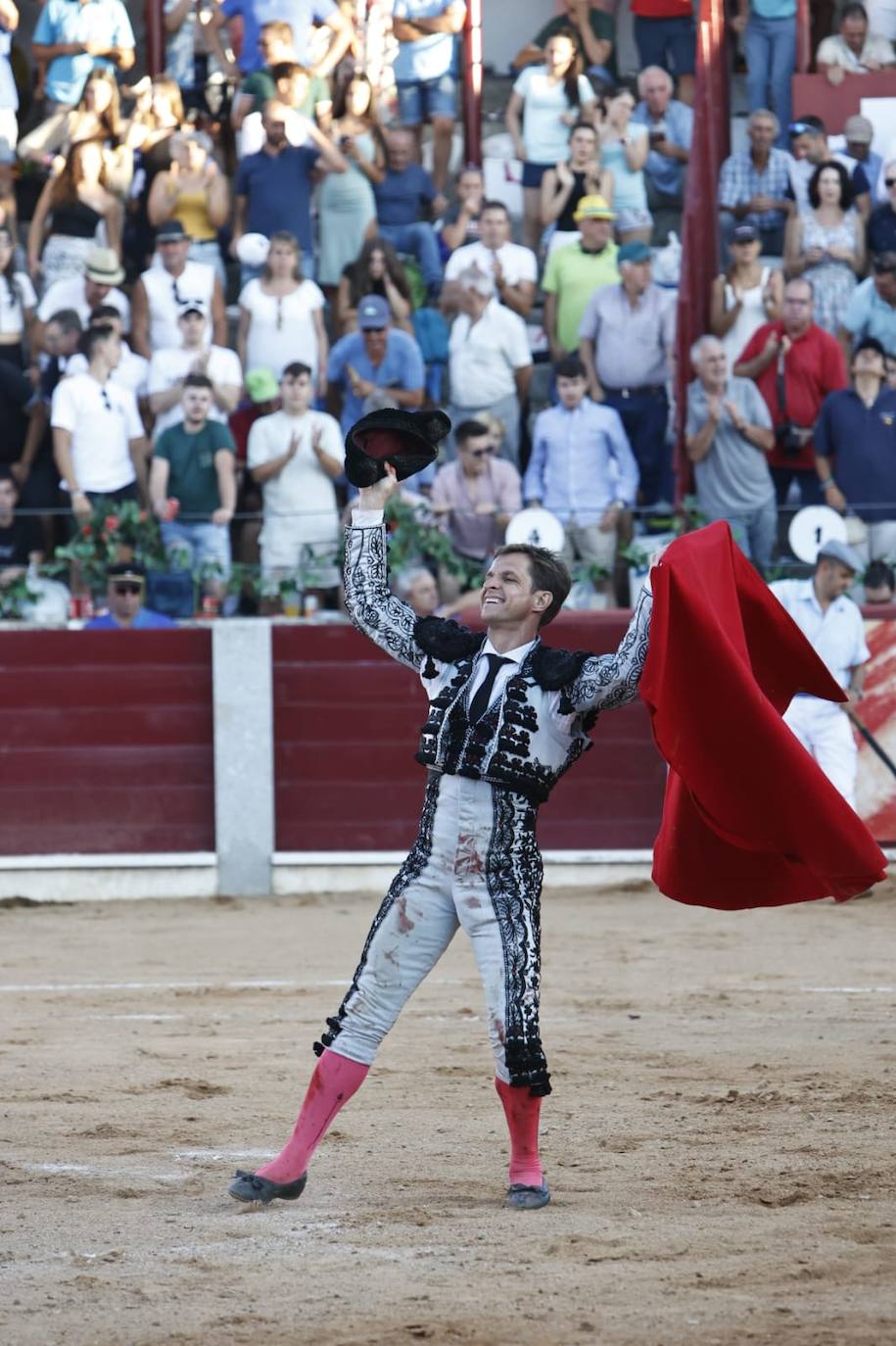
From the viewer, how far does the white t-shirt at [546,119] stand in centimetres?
1184

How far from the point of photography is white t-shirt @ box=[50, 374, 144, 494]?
33.7 ft

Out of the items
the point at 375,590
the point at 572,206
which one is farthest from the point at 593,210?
the point at 375,590

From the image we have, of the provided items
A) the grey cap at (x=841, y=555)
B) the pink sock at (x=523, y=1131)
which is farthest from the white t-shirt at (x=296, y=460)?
the pink sock at (x=523, y=1131)

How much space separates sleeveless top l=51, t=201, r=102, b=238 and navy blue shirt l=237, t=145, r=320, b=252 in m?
0.79

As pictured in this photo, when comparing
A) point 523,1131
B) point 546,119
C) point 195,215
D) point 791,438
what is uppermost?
point 546,119

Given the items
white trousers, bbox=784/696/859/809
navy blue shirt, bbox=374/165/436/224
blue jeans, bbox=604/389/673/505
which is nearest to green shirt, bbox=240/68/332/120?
navy blue shirt, bbox=374/165/436/224

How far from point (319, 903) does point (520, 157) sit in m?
4.64

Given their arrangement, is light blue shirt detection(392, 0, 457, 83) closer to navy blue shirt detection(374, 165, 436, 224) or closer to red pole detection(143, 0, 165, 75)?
navy blue shirt detection(374, 165, 436, 224)

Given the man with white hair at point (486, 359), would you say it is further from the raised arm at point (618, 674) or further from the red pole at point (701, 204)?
the raised arm at point (618, 674)

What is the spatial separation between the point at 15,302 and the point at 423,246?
2.13m

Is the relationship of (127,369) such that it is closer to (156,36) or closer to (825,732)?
(156,36)

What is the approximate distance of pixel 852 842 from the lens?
4375mm

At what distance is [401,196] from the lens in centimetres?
1135

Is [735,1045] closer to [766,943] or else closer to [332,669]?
[766,943]
